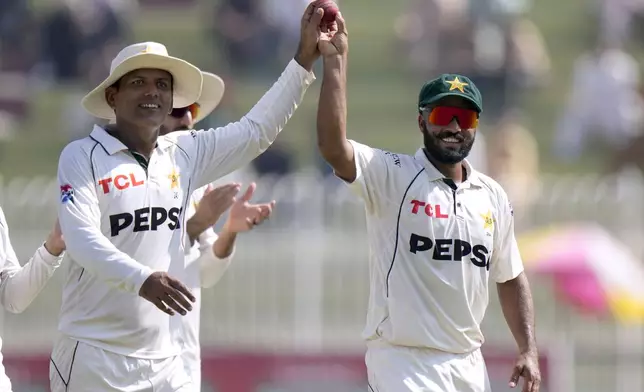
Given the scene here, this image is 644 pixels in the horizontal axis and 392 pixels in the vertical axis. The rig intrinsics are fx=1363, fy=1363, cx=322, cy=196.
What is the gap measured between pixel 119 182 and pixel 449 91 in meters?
1.49

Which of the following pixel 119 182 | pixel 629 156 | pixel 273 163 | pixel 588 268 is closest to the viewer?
pixel 119 182

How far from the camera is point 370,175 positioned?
5953 mm

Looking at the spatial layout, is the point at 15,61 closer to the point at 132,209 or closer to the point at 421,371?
the point at 132,209

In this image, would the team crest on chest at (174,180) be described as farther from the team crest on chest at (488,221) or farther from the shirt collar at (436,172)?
the team crest on chest at (488,221)

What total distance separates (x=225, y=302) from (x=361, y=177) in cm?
677

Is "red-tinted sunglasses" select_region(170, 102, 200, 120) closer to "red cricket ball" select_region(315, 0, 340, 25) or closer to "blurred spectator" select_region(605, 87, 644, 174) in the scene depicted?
"red cricket ball" select_region(315, 0, 340, 25)

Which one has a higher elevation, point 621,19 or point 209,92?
point 621,19

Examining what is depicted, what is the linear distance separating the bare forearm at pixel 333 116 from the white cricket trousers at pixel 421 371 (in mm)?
904

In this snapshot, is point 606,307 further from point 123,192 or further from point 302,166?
point 123,192

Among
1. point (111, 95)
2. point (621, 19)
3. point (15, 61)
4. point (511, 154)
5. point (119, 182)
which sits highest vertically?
→ point (621, 19)

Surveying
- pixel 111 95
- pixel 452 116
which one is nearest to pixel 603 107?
pixel 452 116

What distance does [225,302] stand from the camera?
1252cm

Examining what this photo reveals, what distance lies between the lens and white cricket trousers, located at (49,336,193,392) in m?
5.80

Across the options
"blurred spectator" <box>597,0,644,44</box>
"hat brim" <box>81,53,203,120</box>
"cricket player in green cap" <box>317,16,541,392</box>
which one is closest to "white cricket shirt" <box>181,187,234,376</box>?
"hat brim" <box>81,53,203,120</box>
